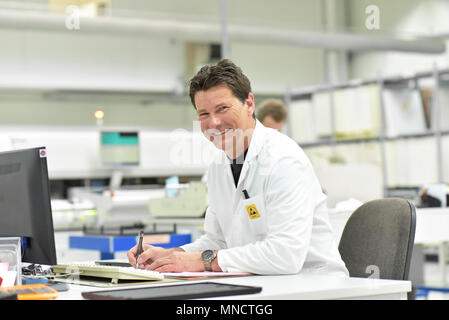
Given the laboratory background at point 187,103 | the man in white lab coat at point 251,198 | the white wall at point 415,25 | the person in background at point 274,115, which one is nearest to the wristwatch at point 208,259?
the man in white lab coat at point 251,198

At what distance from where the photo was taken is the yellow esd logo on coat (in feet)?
6.06

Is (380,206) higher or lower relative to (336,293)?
higher

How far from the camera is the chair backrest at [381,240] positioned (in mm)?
1862

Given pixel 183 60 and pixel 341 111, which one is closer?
pixel 341 111

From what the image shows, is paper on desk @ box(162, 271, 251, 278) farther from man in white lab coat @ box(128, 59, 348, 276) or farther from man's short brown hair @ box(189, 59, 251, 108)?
man's short brown hair @ box(189, 59, 251, 108)

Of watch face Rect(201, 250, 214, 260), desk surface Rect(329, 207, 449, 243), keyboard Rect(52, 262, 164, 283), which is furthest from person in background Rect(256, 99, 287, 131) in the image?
keyboard Rect(52, 262, 164, 283)

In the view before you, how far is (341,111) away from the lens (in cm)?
659

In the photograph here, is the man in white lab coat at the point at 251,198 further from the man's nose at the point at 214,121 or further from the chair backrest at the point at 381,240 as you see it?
the chair backrest at the point at 381,240

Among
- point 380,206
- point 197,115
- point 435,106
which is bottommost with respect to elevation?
point 380,206

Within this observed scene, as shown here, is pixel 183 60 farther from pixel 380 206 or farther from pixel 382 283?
pixel 382 283

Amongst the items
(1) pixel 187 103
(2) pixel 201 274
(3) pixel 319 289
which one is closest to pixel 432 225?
(2) pixel 201 274
